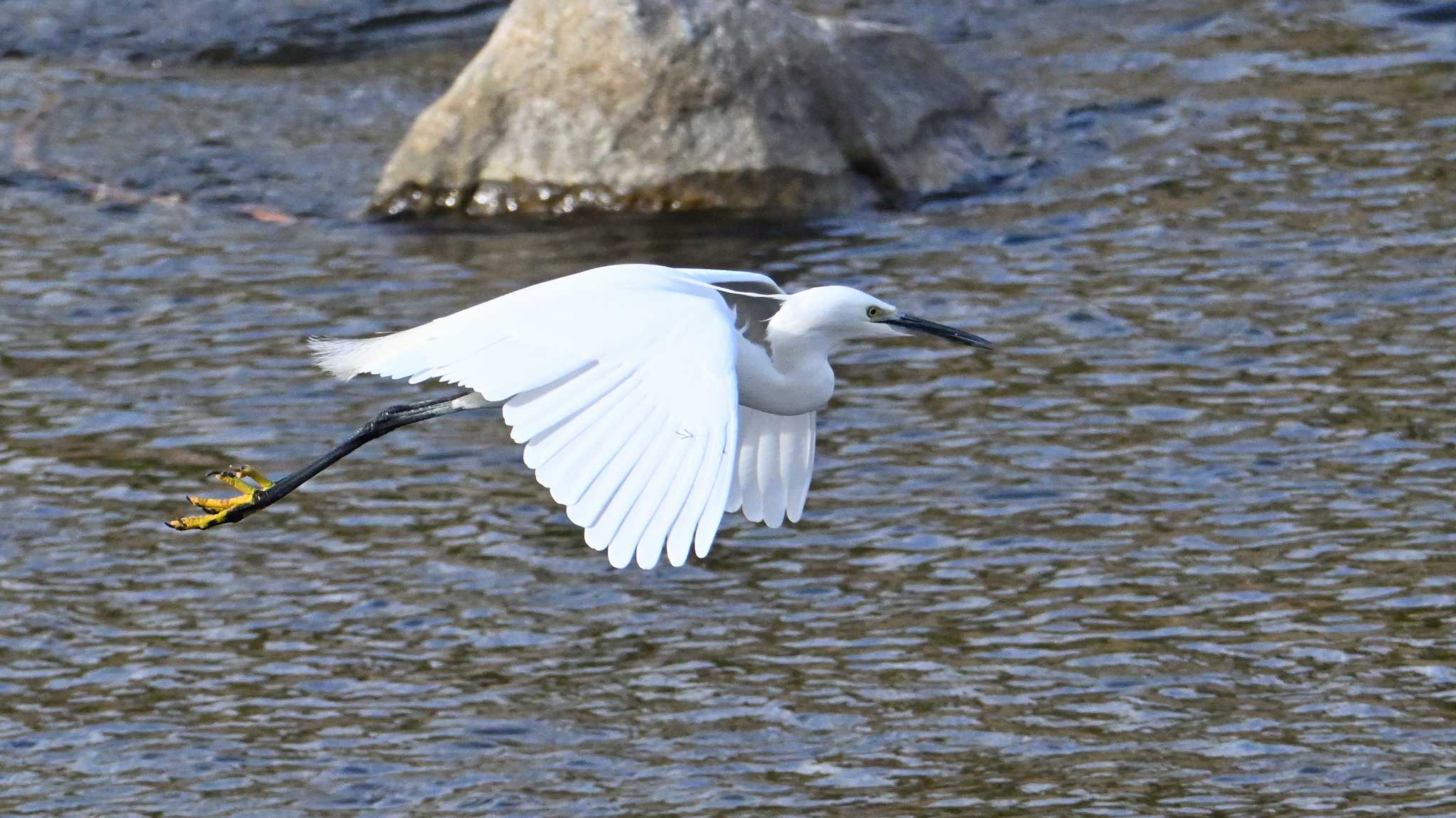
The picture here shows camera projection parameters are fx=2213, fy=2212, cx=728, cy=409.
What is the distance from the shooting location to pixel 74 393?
8.41 metres

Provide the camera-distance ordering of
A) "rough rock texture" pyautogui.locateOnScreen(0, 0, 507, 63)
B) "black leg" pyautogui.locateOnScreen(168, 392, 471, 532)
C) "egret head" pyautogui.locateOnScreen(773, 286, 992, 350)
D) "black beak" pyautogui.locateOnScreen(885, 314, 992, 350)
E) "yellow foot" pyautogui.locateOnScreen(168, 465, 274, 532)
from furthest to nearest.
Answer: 1. "rough rock texture" pyautogui.locateOnScreen(0, 0, 507, 63)
2. "yellow foot" pyautogui.locateOnScreen(168, 465, 274, 532)
3. "black leg" pyautogui.locateOnScreen(168, 392, 471, 532)
4. "black beak" pyautogui.locateOnScreen(885, 314, 992, 350)
5. "egret head" pyautogui.locateOnScreen(773, 286, 992, 350)

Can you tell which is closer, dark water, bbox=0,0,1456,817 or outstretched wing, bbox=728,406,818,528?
outstretched wing, bbox=728,406,818,528

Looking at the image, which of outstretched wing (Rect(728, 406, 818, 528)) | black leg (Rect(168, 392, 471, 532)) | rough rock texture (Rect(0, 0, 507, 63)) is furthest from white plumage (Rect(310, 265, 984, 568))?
rough rock texture (Rect(0, 0, 507, 63))

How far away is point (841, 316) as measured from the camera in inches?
209

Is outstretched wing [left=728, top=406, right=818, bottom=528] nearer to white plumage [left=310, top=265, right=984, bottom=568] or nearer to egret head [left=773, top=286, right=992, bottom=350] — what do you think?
white plumage [left=310, top=265, right=984, bottom=568]

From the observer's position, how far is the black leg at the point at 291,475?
19.2ft

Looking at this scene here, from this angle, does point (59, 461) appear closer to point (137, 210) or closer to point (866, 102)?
point (137, 210)

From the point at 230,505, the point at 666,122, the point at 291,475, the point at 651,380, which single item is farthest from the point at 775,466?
the point at 666,122

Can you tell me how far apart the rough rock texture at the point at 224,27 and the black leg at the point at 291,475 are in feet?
23.5

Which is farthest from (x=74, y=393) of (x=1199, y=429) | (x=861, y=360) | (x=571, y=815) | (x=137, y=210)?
(x=1199, y=429)

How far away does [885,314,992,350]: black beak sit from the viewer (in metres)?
5.42

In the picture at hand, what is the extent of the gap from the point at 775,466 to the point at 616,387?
115 cm

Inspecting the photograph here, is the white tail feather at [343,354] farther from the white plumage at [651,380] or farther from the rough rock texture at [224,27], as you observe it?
the rough rock texture at [224,27]

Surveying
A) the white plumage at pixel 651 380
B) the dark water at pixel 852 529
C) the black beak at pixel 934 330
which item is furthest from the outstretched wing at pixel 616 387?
the dark water at pixel 852 529
